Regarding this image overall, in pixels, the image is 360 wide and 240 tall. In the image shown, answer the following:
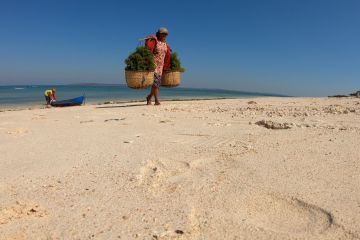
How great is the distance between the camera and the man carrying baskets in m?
7.73

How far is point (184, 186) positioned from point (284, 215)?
0.63m

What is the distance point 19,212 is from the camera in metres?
1.76

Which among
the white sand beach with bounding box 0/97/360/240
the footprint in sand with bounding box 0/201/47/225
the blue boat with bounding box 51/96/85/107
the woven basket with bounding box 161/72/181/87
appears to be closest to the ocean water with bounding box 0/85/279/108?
Answer: the blue boat with bounding box 51/96/85/107

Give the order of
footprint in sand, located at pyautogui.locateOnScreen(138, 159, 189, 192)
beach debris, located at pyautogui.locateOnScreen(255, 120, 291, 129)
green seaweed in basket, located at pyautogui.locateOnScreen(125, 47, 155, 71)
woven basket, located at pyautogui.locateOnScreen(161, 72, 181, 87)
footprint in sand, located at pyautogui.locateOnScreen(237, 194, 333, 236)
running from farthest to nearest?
woven basket, located at pyautogui.locateOnScreen(161, 72, 181, 87)
green seaweed in basket, located at pyautogui.locateOnScreen(125, 47, 155, 71)
beach debris, located at pyautogui.locateOnScreen(255, 120, 291, 129)
footprint in sand, located at pyautogui.locateOnScreen(138, 159, 189, 192)
footprint in sand, located at pyautogui.locateOnScreen(237, 194, 333, 236)

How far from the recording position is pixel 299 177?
221 centimetres

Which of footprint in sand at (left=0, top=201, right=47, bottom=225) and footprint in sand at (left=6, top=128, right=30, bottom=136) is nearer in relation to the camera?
footprint in sand at (left=0, top=201, right=47, bottom=225)

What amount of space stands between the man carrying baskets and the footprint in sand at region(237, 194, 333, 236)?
6.27m

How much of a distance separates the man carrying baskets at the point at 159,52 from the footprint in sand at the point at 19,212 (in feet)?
20.5

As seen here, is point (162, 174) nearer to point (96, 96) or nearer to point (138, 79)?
point (138, 79)

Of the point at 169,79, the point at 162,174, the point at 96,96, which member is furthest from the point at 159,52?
the point at 96,96

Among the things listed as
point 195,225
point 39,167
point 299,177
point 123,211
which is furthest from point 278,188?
point 39,167

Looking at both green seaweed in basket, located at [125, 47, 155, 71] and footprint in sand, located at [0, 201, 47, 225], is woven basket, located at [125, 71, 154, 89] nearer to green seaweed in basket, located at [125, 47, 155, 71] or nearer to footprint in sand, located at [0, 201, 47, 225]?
green seaweed in basket, located at [125, 47, 155, 71]

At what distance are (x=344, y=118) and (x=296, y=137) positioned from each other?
180cm

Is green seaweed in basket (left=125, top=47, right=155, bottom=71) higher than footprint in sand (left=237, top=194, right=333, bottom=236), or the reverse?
green seaweed in basket (left=125, top=47, right=155, bottom=71)
